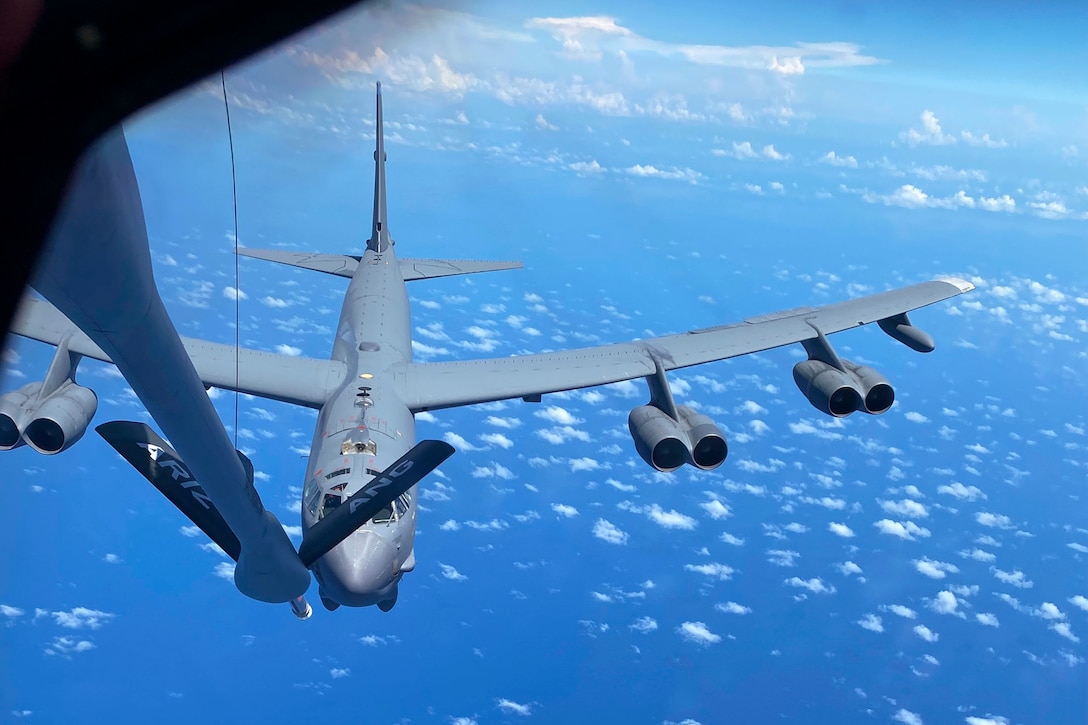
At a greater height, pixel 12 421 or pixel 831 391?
pixel 831 391

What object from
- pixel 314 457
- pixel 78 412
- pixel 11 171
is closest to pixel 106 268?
pixel 11 171

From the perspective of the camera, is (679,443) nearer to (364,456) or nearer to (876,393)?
(876,393)

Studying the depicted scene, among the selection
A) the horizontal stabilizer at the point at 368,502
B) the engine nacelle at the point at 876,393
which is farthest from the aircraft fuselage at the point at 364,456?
the engine nacelle at the point at 876,393

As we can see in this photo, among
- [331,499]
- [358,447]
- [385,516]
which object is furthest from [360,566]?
[358,447]

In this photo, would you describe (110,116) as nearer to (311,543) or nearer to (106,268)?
(106,268)

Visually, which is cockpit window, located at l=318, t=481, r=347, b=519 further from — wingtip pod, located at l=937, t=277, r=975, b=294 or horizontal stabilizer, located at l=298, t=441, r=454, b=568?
wingtip pod, located at l=937, t=277, r=975, b=294

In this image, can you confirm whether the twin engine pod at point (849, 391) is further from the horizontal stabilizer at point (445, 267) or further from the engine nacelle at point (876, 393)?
the horizontal stabilizer at point (445, 267)
